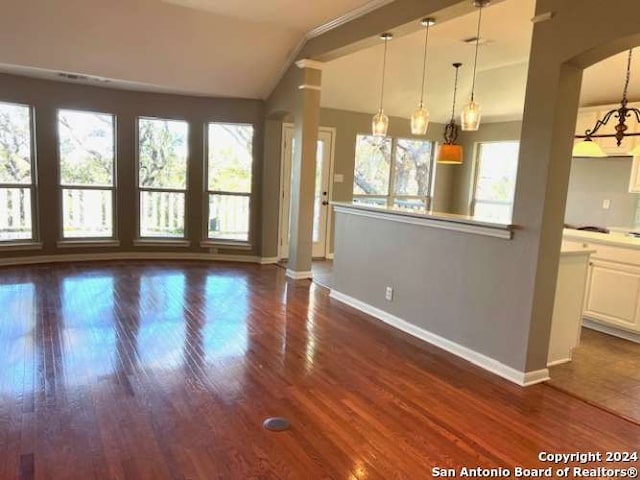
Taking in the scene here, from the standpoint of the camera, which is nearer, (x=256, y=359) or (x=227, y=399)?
(x=227, y=399)

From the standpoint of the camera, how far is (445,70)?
6.23 m

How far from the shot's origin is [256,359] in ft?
11.3

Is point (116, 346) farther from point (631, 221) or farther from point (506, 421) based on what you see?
point (631, 221)

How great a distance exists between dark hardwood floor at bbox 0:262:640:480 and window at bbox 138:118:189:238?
2.53 meters

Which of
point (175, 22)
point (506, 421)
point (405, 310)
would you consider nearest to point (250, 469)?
A: point (506, 421)

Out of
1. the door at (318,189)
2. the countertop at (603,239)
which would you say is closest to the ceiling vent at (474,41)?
the countertop at (603,239)

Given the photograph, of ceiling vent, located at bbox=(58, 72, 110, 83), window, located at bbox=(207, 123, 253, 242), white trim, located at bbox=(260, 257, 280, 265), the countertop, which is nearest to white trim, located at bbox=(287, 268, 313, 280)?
white trim, located at bbox=(260, 257, 280, 265)

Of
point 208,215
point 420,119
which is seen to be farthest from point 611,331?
point 208,215

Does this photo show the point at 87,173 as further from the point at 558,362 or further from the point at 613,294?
the point at 613,294

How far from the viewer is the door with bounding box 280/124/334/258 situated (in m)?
7.04

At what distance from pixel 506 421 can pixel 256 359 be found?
1744 millimetres

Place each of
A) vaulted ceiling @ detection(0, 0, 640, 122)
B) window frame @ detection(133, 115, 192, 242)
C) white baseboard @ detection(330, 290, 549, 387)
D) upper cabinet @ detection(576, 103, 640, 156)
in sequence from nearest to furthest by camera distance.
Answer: white baseboard @ detection(330, 290, 549, 387), vaulted ceiling @ detection(0, 0, 640, 122), upper cabinet @ detection(576, 103, 640, 156), window frame @ detection(133, 115, 192, 242)

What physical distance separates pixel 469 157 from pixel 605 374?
17.8 feet

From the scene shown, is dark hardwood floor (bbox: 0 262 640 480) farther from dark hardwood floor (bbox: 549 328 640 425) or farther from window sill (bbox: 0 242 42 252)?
window sill (bbox: 0 242 42 252)
